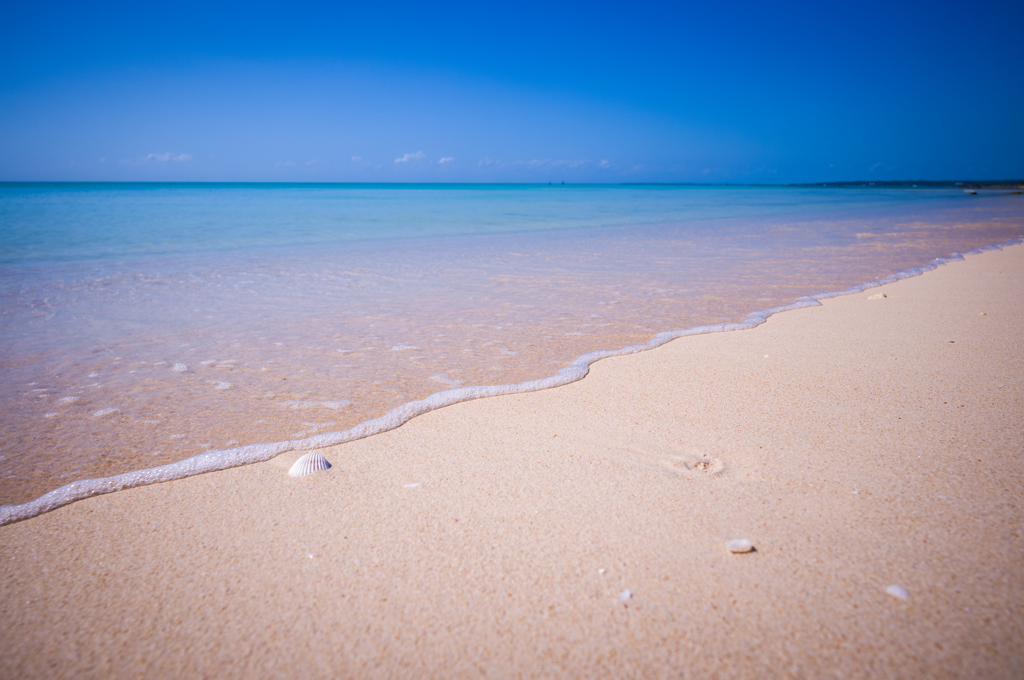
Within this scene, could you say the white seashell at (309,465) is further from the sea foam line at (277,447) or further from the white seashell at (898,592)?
the white seashell at (898,592)

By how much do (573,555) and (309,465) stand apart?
137 centimetres

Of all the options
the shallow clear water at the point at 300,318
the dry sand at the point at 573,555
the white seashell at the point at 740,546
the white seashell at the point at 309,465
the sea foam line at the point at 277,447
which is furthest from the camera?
the shallow clear water at the point at 300,318

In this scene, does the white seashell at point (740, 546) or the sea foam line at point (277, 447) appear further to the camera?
the sea foam line at point (277, 447)

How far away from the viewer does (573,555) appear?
1.76 m

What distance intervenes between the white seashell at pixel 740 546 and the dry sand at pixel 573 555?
0.04 metres

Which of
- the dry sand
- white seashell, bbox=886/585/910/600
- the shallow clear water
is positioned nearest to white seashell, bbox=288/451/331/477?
the dry sand

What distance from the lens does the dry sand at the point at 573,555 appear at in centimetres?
141

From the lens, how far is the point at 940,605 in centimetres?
150

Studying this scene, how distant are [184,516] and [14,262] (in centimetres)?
1079

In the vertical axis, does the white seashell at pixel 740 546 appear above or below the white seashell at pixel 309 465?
above

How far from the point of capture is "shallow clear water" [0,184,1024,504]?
299 cm

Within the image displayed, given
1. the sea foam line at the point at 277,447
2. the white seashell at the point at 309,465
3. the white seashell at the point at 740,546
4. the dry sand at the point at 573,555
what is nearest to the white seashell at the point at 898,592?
the dry sand at the point at 573,555

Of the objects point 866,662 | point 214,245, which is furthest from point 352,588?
point 214,245

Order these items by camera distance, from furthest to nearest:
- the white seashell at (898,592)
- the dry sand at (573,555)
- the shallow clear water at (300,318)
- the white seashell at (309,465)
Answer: the shallow clear water at (300,318)
the white seashell at (309,465)
the white seashell at (898,592)
the dry sand at (573,555)
